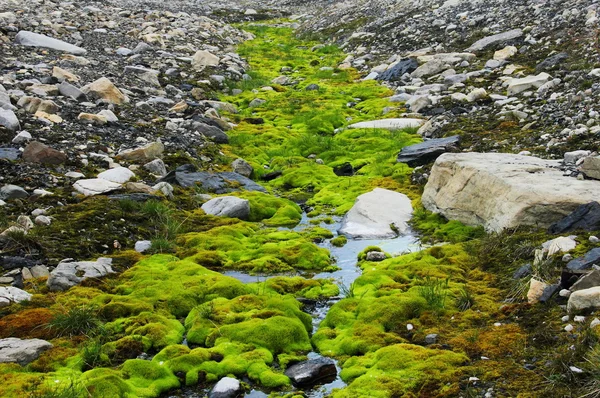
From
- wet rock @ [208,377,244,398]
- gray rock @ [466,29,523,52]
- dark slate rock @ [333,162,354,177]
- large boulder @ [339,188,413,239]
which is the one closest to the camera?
wet rock @ [208,377,244,398]

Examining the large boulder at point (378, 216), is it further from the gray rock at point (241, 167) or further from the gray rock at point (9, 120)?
the gray rock at point (9, 120)

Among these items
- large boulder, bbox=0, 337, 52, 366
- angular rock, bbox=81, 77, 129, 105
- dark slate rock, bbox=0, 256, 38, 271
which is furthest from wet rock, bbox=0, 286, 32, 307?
angular rock, bbox=81, 77, 129, 105

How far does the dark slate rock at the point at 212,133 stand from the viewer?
1379cm

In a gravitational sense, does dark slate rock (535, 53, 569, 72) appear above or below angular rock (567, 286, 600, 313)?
below

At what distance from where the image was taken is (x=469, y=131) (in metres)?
12.4

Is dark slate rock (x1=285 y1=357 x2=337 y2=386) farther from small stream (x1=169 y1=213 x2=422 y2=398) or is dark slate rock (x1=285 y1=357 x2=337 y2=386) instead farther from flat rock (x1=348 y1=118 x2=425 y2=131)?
flat rock (x1=348 y1=118 x2=425 y2=131)

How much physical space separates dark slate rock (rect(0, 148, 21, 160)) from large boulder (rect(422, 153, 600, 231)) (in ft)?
22.3

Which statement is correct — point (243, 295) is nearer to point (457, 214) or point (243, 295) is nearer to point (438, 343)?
point (438, 343)

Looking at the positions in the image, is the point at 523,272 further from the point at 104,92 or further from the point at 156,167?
the point at 104,92

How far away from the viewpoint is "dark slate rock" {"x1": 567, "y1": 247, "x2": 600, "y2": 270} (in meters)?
6.37

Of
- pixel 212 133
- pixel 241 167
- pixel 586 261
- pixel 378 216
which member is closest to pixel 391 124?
pixel 241 167

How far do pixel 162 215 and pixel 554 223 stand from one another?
5.53 meters

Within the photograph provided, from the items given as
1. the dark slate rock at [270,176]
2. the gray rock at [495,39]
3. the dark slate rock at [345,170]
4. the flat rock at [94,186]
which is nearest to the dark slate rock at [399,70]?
the gray rock at [495,39]

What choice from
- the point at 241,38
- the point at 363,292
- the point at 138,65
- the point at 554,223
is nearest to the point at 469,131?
the point at 554,223
